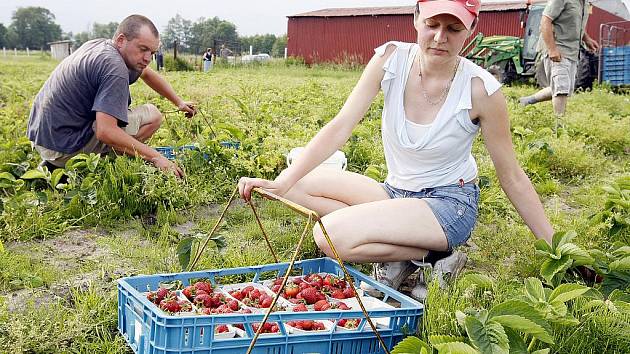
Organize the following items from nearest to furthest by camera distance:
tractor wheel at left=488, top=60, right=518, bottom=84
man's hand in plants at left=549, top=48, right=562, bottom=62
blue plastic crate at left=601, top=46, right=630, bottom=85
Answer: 1. man's hand in plants at left=549, top=48, right=562, bottom=62
2. blue plastic crate at left=601, top=46, right=630, bottom=85
3. tractor wheel at left=488, top=60, right=518, bottom=84

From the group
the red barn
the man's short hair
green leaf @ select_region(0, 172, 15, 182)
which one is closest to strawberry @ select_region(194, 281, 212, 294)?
green leaf @ select_region(0, 172, 15, 182)

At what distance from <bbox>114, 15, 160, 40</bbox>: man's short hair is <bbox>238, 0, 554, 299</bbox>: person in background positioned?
192 cm

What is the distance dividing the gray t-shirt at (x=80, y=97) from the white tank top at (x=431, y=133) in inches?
71.1

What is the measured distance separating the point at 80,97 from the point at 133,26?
1.76 ft

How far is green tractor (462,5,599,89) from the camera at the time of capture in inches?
582

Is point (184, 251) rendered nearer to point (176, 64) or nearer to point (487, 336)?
point (487, 336)

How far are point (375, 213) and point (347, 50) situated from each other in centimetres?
2636

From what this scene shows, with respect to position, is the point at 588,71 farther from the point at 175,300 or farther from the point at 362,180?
the point at 175,300

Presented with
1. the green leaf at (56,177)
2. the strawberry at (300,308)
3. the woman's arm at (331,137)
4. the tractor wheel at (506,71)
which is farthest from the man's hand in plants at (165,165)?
the tractor wheel at (506,71)

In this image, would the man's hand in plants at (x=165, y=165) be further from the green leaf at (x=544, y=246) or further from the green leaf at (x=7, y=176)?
the green leaf at (x=544, y=246)

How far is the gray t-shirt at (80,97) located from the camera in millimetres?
4207

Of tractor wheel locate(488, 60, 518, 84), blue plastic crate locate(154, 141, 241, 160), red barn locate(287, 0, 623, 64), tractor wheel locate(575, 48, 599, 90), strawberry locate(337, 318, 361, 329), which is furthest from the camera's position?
red barn locate(287, 0, 623, 64)

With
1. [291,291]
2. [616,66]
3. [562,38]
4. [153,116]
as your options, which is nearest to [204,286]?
[291,291]

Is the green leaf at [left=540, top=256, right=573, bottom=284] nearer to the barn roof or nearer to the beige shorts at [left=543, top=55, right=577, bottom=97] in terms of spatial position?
the beige shorts at [left=543, top=55, right=577, bottom=97]
